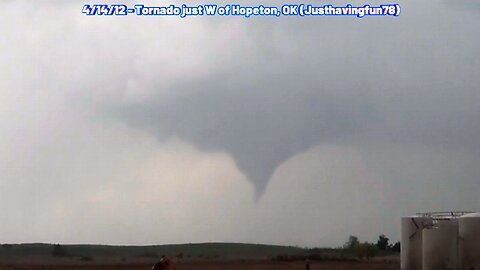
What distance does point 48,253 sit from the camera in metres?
139

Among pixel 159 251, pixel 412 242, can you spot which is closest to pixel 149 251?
pixel 159 251

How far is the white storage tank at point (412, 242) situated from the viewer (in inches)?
1912

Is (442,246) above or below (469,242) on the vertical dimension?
below

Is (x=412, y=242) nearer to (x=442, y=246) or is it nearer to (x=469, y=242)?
(x=442, y=246)

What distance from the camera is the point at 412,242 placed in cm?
4925

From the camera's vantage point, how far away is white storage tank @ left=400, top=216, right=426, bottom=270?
48553 millimetres

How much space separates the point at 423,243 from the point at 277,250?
12014 cm

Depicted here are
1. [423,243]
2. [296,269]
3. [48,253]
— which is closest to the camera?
[423,243]

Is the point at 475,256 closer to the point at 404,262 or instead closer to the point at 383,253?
the point at 404,262

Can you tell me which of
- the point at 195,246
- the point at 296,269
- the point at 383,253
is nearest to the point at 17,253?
the point at 195,246

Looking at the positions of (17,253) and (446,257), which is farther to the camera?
(17,253)

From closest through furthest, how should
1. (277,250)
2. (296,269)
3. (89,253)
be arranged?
(296,269)
(89,253)
(277,250)

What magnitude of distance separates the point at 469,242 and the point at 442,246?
84.0 inches

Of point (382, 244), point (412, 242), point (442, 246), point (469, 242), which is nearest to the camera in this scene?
point (469, 242)
